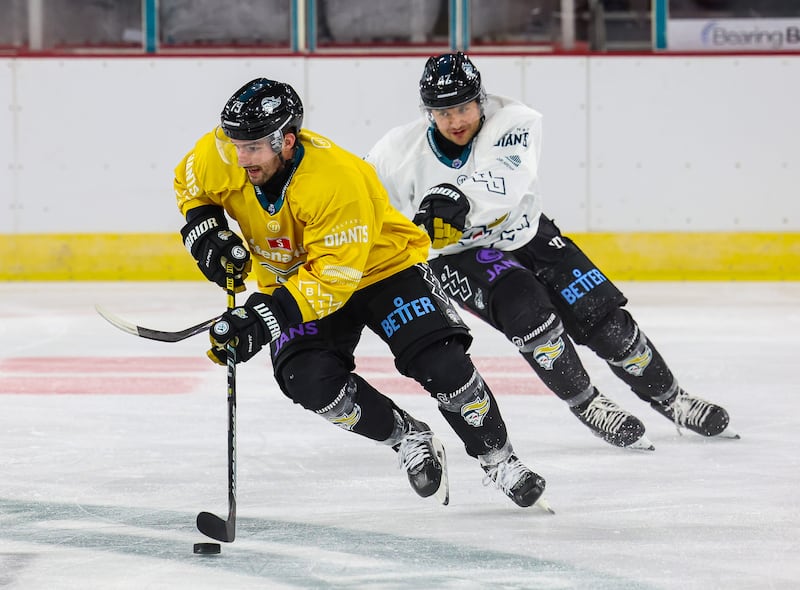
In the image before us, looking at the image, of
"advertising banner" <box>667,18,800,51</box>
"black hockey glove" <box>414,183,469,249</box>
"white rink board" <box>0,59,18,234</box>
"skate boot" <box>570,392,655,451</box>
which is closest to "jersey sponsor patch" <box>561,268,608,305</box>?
"skate boot" <box>570,392,655,451</box>

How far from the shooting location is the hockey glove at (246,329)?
2598 millimetres

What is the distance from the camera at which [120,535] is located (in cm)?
270

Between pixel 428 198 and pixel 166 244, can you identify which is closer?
pixel 428 198

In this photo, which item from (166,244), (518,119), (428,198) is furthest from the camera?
(166,244)

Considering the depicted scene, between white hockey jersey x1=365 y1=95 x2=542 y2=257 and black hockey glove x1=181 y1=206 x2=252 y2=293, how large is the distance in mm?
783

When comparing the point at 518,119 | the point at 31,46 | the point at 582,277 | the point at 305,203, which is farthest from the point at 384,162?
the point at 31,46

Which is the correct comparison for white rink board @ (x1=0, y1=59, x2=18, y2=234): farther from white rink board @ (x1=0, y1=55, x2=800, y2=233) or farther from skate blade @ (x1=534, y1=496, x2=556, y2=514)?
skate blade @ (x1=534, y1=496, x2=556, y2=514)

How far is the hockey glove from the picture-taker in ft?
8.52

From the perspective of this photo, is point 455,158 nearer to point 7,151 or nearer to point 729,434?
point 729,434

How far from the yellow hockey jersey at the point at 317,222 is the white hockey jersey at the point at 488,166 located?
492 millimetres

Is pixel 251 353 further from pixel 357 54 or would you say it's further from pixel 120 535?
pixel 357 54

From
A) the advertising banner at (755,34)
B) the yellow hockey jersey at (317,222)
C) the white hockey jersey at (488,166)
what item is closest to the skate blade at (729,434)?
the white hockey jersey at (488,166)

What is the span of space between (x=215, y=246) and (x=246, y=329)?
29cm

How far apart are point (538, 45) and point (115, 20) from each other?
2533 millimetres
